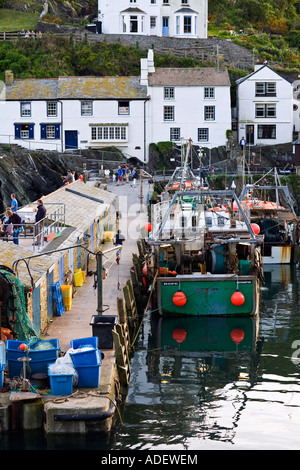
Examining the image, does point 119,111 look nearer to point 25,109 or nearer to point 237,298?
point 25,109

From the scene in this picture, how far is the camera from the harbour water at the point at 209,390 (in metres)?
21.0

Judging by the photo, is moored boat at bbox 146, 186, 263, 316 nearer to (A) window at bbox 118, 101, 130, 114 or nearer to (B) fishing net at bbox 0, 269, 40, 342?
(B) fishing net at bbox 0, 269, 40, 342

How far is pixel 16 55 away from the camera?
280 feet

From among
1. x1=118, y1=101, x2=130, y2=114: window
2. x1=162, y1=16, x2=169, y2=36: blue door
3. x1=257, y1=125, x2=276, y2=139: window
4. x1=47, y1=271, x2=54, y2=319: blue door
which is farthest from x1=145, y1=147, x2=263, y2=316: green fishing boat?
x1=162, y1=16, x2=169, y2=36: blue door

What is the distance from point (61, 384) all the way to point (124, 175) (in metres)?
50.5

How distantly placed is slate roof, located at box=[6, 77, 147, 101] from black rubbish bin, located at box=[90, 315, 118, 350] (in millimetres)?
53233

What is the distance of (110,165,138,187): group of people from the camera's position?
6794cm

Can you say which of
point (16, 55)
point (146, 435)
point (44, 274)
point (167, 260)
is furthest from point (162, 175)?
point (146, 435)

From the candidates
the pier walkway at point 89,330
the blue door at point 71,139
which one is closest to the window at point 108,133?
the blue door at point 71,139

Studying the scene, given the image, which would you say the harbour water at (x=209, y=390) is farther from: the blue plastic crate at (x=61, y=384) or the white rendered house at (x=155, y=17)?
the white rendered house at (x=155, y=17)

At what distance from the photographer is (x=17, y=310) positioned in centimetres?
2309

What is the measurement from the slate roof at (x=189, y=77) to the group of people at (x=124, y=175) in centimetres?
980
